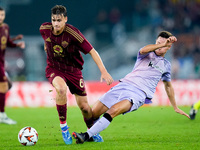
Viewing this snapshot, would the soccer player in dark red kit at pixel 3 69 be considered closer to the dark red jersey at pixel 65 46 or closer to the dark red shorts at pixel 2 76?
the dark red shorts at pixel 2 76

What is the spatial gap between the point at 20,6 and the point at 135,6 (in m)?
6.42

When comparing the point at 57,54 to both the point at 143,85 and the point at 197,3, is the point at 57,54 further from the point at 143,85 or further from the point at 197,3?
the point at 197,3

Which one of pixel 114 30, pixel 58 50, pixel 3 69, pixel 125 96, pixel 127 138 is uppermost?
pixel 58 50

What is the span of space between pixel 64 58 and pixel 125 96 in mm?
1083

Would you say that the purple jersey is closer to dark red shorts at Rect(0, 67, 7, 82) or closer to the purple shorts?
the purple shorts

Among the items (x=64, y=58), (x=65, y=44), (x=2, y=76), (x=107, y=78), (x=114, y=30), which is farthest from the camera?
(x=114, y=30)

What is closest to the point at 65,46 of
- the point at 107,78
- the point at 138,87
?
the point at 107,78

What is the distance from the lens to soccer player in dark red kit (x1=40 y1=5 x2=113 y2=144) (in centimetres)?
578

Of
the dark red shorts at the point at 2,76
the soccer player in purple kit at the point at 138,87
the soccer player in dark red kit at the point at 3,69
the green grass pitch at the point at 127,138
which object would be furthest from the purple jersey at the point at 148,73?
the dark red shorts at the point at 2,76

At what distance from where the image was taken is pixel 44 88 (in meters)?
15.7

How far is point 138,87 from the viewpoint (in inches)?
240

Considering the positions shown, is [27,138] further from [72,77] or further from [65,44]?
[65,44]

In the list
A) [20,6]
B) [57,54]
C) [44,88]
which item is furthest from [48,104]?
[57,54]

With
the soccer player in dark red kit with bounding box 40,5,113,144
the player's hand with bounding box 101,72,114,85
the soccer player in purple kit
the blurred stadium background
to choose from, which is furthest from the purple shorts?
the blurred stadium background
